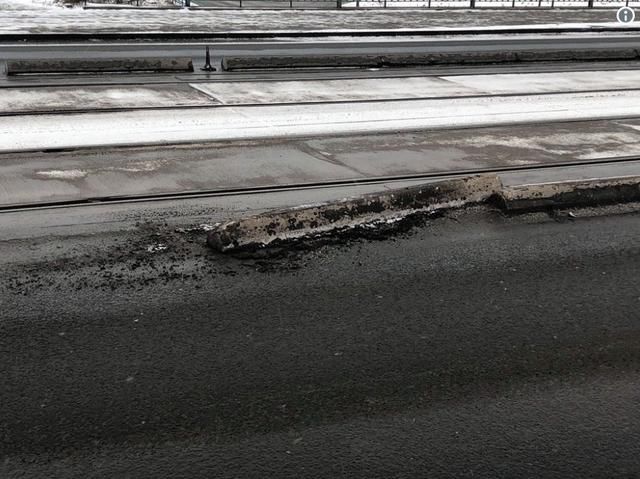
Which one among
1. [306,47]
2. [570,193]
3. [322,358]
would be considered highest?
[306,47]

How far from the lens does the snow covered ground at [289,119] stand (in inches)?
437

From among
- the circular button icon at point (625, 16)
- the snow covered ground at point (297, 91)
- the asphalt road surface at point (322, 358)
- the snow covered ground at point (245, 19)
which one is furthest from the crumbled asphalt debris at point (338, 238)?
the circular button icon at point (625, 16)

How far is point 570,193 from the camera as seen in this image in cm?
855

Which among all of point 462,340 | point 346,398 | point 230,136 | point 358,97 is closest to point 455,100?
point 358,97

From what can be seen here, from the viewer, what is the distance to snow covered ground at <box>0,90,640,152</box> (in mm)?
11109

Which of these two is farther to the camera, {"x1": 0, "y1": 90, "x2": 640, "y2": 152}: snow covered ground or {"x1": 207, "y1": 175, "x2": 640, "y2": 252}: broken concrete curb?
{"x1": 0, "y1": 90, "x2": 640, "y2": 152}: snow covered ground

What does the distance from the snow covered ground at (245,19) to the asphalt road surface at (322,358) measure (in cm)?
1769

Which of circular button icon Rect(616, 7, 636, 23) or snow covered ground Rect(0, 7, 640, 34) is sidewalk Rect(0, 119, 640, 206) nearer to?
snow covered ground Rect(0, 7, 640, 34)

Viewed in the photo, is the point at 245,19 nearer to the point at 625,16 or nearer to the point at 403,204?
the point at 625,16

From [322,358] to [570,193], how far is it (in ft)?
14.4

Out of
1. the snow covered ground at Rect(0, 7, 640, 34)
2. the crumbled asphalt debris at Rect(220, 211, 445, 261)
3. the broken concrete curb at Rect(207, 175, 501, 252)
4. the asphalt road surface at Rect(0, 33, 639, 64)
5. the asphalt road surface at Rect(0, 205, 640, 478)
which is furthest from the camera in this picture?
the snow covered ground at Rect(0, 7, 640, 34)

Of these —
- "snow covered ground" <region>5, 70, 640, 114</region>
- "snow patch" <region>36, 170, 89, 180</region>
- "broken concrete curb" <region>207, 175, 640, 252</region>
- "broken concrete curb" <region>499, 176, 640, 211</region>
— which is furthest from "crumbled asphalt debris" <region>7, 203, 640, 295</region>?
"snow covered ground" <region>5, 70, 640, 114</region>

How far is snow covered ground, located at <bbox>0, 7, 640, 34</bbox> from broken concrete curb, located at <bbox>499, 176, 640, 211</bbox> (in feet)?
56.6

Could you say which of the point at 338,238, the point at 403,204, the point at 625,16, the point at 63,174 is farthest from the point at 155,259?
the point at 625,16
